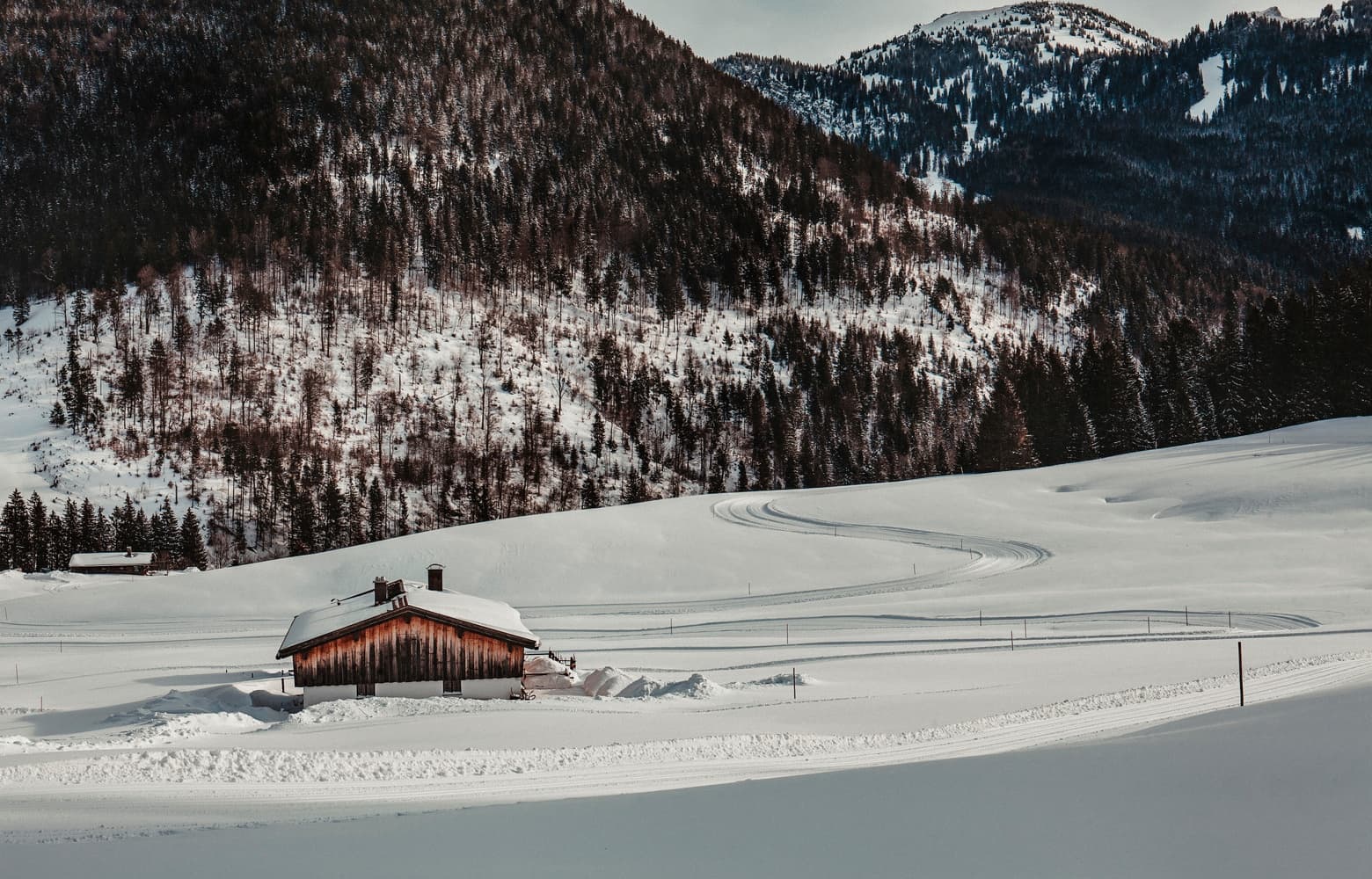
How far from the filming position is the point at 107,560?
2741 inches

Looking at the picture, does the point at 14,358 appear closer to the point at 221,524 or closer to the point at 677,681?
the point at 221,524

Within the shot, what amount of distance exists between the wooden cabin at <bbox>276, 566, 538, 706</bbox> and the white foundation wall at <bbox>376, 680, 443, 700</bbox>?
0.09ft

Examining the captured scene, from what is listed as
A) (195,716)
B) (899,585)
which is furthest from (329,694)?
(899,585)

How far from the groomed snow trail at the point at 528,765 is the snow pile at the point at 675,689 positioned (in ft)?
21.0

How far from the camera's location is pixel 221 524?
86062mm

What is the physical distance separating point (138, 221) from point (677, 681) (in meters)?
131

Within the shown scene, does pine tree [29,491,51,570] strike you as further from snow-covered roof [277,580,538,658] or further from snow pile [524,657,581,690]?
snow pile [524,657,581,690]

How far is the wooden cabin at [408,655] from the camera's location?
1139 inches

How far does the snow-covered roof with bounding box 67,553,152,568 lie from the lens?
68.8 m

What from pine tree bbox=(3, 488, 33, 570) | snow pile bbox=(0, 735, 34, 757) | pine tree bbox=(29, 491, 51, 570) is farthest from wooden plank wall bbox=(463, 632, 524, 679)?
pine tree bbox=(3, 488, 33, 570)

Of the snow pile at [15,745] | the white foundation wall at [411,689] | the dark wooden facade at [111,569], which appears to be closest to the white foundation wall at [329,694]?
the white foundation wall at [411,689]

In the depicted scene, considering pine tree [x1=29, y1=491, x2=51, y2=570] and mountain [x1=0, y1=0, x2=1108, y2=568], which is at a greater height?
mountain [x1=0, y1=0, x2=1108, y2=568]

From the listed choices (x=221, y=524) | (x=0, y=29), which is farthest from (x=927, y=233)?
(x=0, y=29)

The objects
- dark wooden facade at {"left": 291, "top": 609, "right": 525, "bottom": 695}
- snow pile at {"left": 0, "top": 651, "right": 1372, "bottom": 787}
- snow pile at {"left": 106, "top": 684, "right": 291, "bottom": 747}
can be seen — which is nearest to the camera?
snow pile at {"left": 0, "top": 651, "right": 1372, "bottom": 787}
